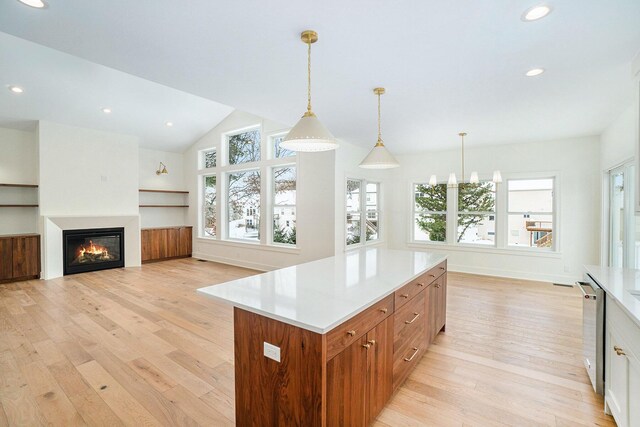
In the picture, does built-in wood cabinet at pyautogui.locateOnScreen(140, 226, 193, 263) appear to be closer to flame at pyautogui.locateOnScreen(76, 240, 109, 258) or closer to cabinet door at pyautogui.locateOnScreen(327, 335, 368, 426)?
flame at pyautogui.locateOnScreen(76, 240, 109, 258)

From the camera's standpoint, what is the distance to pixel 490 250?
5891 millimetres

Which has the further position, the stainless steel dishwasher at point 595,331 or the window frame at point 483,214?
the window frame at point 483,214

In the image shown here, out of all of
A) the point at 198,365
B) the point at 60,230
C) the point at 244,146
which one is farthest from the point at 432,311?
the point at 60,230

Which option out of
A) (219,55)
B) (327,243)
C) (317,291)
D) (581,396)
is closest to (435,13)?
(219,55)

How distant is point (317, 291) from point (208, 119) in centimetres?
638

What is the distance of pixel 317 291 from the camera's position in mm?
1813

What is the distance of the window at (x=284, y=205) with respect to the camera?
6137mm

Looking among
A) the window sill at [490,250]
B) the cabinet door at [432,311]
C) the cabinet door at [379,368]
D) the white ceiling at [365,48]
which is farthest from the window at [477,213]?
the cabinet door at [379,368]

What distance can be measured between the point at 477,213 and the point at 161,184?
766 centimetres

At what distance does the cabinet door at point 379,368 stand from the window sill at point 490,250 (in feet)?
15.9

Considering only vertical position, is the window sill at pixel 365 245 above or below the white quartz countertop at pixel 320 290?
below

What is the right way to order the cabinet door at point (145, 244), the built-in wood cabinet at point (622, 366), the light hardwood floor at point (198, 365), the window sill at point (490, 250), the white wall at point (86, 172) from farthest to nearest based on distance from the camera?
1. the cabinet door at point (145, 244)
2. the white wall at point (86, 172)
3. the window sill at point (490, 250)
4. the light hardwood floor at point (198, 365)
5. the built-in wood cabinet at point (622, 366)

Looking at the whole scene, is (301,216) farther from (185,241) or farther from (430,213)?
(185,241)

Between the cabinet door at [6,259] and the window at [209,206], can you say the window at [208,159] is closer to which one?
the window at [209,206]
